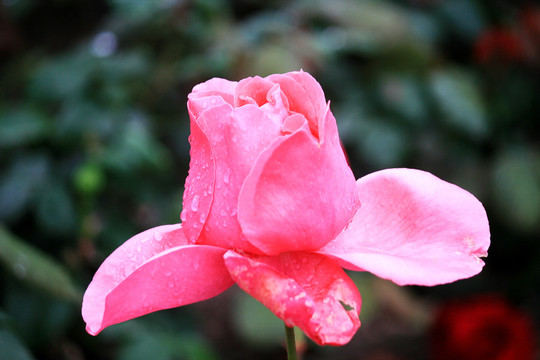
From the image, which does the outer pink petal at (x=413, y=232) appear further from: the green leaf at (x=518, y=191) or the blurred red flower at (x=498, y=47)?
the blurred red flower at (x=498, y=47)

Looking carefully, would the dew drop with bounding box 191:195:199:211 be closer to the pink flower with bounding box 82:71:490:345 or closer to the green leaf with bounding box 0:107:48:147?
the pink flower with bounding box 82:71:490:345

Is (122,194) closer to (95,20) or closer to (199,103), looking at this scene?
(95,20)

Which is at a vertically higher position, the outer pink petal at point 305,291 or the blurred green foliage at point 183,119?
the outer pink petal at point 305,291

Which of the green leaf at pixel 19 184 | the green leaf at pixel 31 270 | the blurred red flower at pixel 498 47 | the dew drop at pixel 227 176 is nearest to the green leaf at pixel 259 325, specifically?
the green leaf at pixel 19 184

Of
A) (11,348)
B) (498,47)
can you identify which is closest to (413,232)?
(11,348)

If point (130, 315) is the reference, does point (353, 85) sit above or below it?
below

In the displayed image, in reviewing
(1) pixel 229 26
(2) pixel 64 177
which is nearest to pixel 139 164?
(2) pixel 64 177
